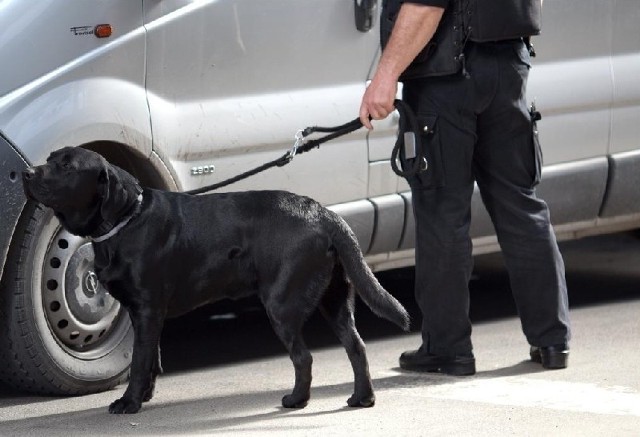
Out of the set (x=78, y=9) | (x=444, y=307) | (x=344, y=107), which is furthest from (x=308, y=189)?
(x=78, y=9)

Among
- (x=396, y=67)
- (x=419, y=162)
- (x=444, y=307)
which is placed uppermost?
(x=396, y=67)

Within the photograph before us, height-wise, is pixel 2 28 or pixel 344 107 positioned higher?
pixel 2 28

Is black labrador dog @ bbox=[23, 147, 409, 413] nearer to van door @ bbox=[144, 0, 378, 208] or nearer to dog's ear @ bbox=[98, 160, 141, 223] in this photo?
dog's ear @ bbox=[98, 160, 141, 223]

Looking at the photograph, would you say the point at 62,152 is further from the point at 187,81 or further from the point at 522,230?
the point at 522,230

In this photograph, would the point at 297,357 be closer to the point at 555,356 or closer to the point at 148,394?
the point at 148,394

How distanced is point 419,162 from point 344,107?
2.18 ft

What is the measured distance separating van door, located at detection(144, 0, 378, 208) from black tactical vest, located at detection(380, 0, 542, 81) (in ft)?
1.80

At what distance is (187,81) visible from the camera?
5891 mm

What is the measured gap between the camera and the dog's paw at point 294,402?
215 inches

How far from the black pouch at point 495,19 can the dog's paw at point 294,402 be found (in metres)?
1.46

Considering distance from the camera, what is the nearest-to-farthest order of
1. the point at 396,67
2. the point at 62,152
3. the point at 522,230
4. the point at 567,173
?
the point at 62,152 → the point at 396,67 → the point at 522,230 → the point at 567,173

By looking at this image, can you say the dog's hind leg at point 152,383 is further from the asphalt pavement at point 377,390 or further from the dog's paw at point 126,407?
the dog's paw at point 126,407

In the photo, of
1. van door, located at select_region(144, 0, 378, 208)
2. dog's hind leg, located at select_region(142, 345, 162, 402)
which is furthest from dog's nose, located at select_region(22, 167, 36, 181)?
dog's hind leg, located at select_region(142, 345, 162, 402)

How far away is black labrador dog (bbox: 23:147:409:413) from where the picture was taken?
5.32 m
